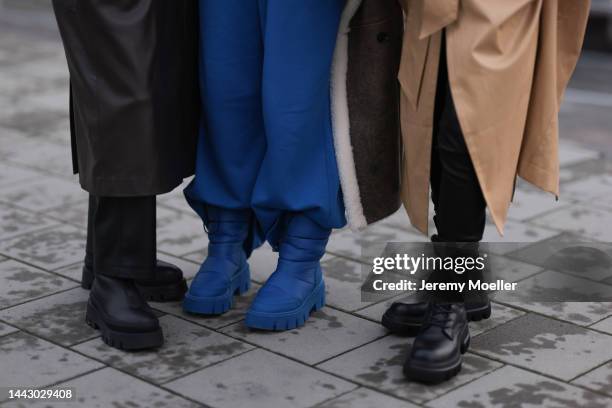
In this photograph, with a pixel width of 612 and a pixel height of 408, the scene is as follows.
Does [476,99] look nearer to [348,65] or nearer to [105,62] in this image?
[348,65]

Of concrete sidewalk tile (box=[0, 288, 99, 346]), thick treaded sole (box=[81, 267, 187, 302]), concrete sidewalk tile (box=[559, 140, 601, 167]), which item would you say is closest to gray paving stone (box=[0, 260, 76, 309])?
concrete sidewalk tile (box=[0, 288, 99, 346])

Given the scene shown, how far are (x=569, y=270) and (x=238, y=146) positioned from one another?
1.28 meters

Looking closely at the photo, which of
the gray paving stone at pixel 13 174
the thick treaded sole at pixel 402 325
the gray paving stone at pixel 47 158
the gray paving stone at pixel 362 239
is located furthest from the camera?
the gray paving stone at pixel 47 158

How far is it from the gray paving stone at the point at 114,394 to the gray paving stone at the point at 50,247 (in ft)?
3.25

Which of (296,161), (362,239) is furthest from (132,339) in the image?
(362,239)

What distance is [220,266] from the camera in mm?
3529

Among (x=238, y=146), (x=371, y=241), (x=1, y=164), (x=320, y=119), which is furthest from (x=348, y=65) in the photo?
(x=1, y=164)

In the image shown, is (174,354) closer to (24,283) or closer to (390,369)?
(390,369)

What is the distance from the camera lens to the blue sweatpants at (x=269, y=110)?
3223 millimetres

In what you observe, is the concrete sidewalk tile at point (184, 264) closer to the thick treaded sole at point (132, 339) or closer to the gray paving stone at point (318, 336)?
the gray paving stone at point (318, 336)

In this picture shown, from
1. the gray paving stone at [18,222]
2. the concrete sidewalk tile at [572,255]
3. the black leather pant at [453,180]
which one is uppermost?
the black leather pant at [453,180]

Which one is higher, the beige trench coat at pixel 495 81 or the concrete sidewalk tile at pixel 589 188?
the beige trench coat at pixel 495 81

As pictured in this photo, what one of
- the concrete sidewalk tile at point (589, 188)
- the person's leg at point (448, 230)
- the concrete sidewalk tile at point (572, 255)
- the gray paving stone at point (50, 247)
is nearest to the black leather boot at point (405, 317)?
the person's leg at point (448, 230)

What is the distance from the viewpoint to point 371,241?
14.2ft
